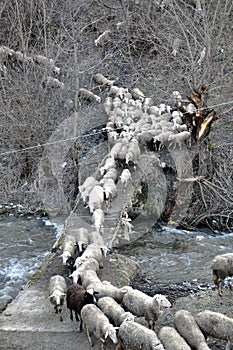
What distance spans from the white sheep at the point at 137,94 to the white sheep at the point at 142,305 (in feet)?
36.0

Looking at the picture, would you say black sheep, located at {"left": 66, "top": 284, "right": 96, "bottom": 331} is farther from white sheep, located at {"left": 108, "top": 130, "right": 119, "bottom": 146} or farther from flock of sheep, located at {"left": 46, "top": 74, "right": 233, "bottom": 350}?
white sheep, located at {"left": 108, "top": 130, "right": 119, "bottom": 146}

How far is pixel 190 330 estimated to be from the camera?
295 inches

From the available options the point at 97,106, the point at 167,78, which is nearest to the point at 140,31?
the point at 167,78

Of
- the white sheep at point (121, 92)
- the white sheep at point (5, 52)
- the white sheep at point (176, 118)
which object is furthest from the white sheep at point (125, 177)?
the white sheep at point (5, 52)

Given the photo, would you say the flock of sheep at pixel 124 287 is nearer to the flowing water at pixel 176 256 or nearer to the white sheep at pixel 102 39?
the flowing water at pixel 176 256

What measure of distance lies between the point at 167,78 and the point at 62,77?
3.84m

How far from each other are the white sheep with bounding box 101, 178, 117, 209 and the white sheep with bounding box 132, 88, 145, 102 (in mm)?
6409

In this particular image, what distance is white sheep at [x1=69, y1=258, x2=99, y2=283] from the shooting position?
356 inches

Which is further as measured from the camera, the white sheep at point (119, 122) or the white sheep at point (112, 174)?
the white sheep at point (119, 122)

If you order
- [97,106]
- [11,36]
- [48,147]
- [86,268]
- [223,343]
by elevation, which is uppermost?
[11,36]

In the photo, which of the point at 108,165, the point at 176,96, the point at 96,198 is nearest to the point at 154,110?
the point at 176,96

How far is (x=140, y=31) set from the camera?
2239cm

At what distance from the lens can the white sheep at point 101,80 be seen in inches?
771

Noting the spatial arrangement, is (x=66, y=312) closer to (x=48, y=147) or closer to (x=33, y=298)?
(x=33, y=298)
